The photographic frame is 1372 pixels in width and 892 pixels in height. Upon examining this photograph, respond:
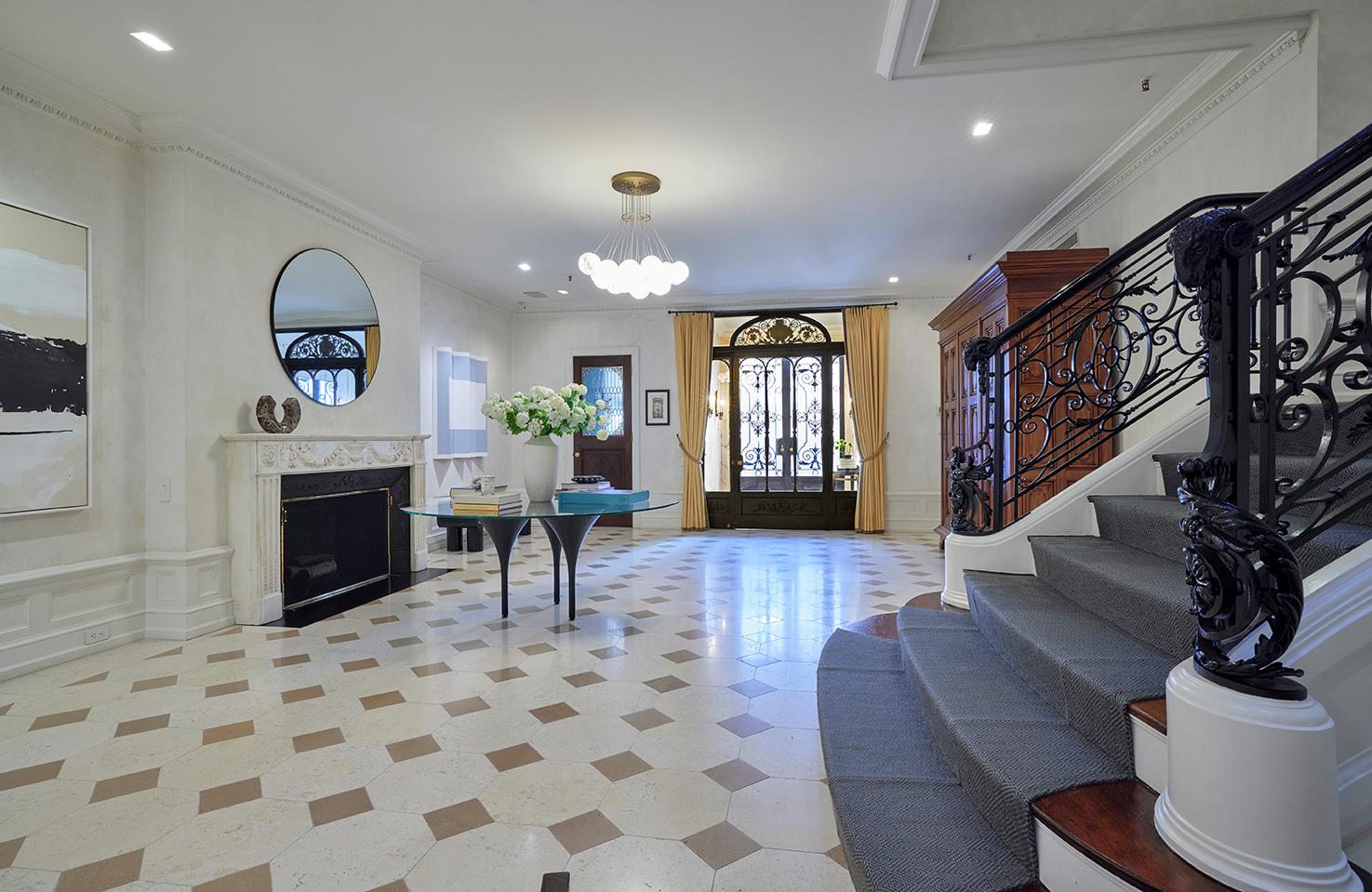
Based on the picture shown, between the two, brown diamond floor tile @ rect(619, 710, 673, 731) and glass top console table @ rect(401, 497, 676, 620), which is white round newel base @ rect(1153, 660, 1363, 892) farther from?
glass top console table @ rect(401, 497, 676, 620)

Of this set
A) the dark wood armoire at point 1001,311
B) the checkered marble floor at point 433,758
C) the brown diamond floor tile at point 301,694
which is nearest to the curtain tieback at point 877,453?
the dark wood armoire at point 1001,311

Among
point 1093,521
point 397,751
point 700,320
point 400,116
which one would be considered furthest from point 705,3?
point 700,320


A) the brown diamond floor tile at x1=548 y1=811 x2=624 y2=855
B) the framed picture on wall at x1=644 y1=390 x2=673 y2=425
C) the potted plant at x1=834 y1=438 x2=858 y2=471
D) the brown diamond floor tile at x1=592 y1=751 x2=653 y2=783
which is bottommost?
the brown diamond floor tile at x1=548 y1=811 x2=624 y2=855

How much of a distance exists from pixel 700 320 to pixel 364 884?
7.71m

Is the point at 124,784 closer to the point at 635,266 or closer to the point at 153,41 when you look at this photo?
the point at 153,41

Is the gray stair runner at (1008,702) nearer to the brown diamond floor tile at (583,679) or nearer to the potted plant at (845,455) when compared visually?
the brown diamond floor tile at (583,679)

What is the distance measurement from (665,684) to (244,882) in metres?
1.83

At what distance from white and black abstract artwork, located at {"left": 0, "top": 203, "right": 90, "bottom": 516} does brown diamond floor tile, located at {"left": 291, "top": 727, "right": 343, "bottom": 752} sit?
2.26 m

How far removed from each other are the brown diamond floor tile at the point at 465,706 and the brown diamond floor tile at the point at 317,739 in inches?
17.5

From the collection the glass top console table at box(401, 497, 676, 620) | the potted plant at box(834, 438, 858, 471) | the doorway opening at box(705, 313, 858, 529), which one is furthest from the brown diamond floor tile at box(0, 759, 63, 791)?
the potted plant at box(834, 438, 858, 471)

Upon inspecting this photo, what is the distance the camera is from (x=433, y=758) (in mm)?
2488

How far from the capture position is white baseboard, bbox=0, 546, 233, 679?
3.44 m

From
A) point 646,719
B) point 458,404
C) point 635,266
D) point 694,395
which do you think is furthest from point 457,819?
point 694,395

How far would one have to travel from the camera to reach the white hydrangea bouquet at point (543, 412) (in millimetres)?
4363
